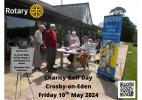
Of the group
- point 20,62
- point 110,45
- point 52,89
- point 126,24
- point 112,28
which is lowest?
point 52,89

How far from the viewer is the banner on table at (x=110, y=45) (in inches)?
220

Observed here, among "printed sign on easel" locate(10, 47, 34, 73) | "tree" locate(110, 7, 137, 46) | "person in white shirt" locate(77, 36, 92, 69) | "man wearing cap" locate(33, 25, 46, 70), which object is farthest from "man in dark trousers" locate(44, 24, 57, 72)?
"printed sign on easel" locate(10, 47, 34, 73)

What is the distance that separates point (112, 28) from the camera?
5727 millimetres

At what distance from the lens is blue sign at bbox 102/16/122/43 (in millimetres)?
5527

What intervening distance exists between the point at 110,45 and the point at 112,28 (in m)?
0.41

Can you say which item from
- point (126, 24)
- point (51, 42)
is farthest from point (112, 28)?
point (126, 24)

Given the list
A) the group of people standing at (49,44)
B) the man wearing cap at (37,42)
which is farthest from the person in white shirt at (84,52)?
the man wearing cap at (37,42)

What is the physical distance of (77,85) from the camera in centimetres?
515

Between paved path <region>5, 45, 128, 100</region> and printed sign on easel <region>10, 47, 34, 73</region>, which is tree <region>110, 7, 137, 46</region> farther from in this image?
printed sign on easel <region>10, 47, 34, 73</region>

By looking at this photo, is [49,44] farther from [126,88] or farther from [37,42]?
[126,88]

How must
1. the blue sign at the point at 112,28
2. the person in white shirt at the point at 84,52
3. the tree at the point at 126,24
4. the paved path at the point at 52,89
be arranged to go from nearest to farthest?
the paved path at the point at 52,89 → the blue sign at the point at 112,28 → the tree at the point at 126,24 → the person in white shirt at the point at 84,52

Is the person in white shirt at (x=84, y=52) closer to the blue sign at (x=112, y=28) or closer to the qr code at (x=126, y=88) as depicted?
the blue sign at (x=112, y=28)
